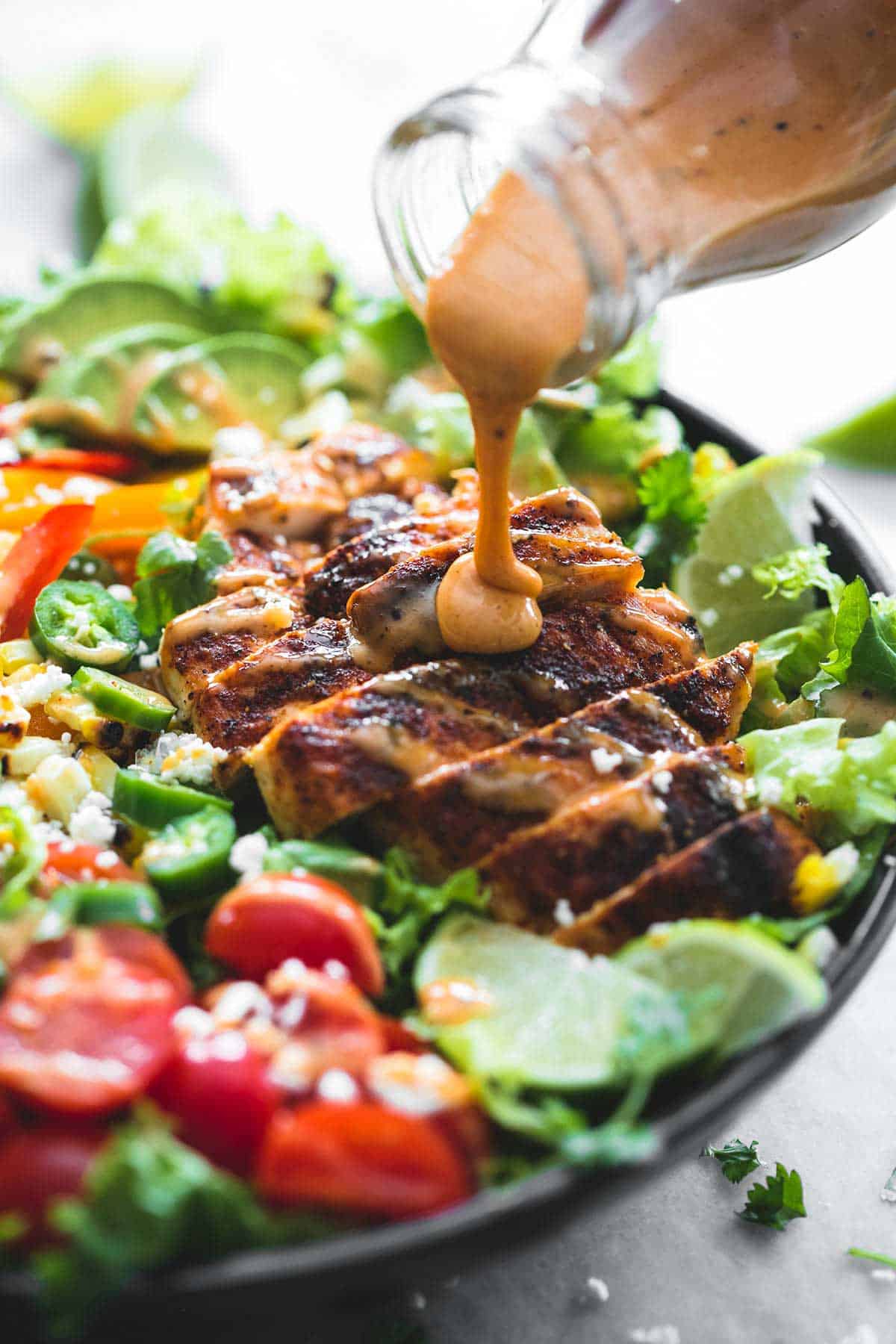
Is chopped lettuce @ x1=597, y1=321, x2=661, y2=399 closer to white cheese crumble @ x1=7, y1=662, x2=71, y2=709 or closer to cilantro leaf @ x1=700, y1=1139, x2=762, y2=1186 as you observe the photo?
white cheese crumble @ x1=7, y1=662, x2=71, y2=709

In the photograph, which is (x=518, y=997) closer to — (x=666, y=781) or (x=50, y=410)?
(x=666, y=781)

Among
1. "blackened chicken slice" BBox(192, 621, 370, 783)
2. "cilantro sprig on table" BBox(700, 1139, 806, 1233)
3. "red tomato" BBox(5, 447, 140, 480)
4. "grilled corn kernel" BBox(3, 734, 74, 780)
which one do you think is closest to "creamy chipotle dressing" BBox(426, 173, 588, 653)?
"blackened chicken slice" BBox(192, 621, 370, 783)

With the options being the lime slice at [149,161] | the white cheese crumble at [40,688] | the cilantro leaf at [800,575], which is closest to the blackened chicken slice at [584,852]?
the cilantro leaf at [800,575]

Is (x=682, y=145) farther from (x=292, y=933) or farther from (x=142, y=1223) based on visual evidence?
(x=142, y=1223)

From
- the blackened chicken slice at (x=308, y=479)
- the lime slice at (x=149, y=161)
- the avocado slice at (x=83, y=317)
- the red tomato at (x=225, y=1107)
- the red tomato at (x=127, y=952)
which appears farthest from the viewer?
the lime slice at (x=149, y=161)

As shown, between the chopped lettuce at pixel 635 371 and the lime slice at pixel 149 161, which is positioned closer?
the chopped lettuce at pixel 635 371

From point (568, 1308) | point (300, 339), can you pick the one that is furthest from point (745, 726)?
point (300, 339)

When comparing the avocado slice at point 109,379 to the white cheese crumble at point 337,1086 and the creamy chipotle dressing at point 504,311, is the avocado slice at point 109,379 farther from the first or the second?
the white cheese crumble at point 337,1086
